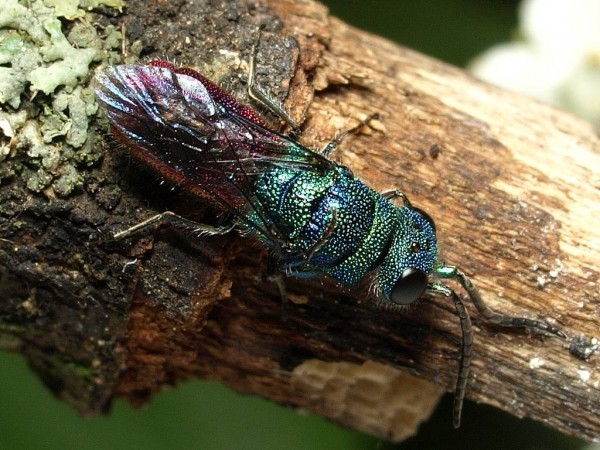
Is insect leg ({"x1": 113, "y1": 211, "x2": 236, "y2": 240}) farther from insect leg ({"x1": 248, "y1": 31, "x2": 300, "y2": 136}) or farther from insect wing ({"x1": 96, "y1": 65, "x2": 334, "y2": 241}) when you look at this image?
insect leg ({"x1": 248, "y1": 31, "x2": 300, "y2": 136})

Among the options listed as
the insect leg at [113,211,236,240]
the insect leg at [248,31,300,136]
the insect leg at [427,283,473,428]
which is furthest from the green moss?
the insect leg at [427,283,473,428]

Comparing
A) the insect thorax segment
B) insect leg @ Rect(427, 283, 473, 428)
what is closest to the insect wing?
the insect thorax segment

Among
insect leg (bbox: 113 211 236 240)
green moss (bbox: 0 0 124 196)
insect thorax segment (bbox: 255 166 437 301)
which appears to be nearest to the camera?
green moss (bbox: 0 0 124 196)

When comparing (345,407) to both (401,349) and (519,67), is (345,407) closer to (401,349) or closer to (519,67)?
(401,349)

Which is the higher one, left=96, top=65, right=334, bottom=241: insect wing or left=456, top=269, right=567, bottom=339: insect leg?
left=96, top=65, right=334, bottom=241: insect wing

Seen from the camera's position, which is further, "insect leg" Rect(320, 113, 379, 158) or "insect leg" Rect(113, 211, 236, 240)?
"insect leg" Rect(320, 113, 379, 158)

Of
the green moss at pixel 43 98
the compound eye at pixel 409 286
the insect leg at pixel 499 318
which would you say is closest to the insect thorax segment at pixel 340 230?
the compound eye at pixel 409 286

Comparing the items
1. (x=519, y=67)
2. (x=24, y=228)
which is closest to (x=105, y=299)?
(x=24, y=228)

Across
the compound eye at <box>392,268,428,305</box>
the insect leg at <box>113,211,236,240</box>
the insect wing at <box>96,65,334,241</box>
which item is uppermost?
the insect wing at <box>96,65,334,241</box>

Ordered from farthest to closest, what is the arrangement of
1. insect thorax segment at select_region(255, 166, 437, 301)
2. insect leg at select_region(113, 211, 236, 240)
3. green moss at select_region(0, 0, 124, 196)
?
1. insect thorax segment at select_region(255, 166, 437, 301)
2. insect leg at select_region(113, 211, 236, 240)
3. green moss at select_region(0, 0, 124, 196)
